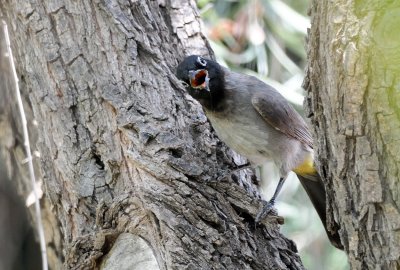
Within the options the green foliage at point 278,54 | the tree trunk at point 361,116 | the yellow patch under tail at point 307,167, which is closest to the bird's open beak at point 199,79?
the yellow patch under tail at point 307,167

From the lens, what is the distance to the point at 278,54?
672 cm

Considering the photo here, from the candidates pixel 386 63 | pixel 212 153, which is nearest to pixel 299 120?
pixel 212 153

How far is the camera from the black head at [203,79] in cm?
392

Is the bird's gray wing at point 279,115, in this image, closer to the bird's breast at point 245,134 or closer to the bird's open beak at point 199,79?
the bird's breast at point 245,134

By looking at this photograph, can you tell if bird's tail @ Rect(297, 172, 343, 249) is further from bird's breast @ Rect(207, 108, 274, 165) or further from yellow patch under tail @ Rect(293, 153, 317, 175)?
bird's breast @ Rect(207, 108, 274, 165)

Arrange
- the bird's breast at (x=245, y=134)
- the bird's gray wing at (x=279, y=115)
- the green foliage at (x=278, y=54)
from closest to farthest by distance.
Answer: the bird's breast at (x=245, y=134)
the bird's gray wing at (x=279, y=115)
the green foliage at (x=278, y=54)

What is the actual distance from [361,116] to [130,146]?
136cm

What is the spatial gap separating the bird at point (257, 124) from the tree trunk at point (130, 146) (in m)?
0.10

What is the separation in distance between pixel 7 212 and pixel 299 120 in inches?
83.8

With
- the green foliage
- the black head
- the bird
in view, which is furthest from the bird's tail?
the green foliage

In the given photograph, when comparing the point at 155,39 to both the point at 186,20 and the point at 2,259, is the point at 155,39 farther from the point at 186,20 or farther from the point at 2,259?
the point at 2,259

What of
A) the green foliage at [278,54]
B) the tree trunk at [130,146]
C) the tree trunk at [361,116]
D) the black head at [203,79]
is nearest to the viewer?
the tree trunk at [361,116]

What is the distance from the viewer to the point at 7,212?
5.52 metres

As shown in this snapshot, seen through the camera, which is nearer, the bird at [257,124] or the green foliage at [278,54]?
the bird at [257,124]
